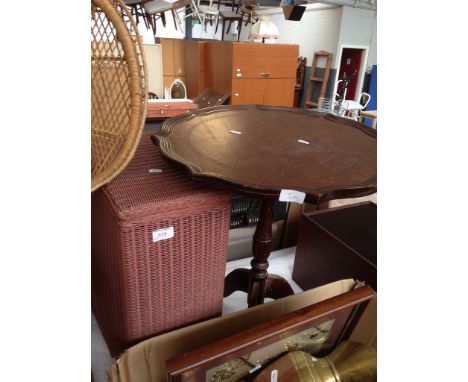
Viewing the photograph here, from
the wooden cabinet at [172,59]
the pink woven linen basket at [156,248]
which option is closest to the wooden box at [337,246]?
the pink woven linen basket at [156,248]

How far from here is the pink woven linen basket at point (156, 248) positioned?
0.91 m

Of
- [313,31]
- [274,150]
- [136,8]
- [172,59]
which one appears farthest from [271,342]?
[313,31]

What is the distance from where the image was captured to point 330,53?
6848 mm

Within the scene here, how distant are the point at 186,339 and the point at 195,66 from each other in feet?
15.9

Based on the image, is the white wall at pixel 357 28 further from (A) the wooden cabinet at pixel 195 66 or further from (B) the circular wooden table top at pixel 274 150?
(B) the circular wooden table top at pixel 274 150

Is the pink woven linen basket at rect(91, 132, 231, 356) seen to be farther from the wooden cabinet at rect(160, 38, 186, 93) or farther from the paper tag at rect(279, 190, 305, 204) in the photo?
the wooden cabinet at rect(160, 38, 186, 93)

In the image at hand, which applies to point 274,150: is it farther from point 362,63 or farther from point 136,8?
point 362,63

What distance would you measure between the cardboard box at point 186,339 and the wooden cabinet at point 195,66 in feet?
15.0

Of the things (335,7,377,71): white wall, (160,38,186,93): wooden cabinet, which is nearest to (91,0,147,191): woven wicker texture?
(160,38,186,93): wooden cabinet

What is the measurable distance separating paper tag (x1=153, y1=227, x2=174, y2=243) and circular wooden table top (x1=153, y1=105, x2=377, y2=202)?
0.59 feet

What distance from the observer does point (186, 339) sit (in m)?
0.94

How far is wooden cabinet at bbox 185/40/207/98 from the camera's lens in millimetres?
5031
